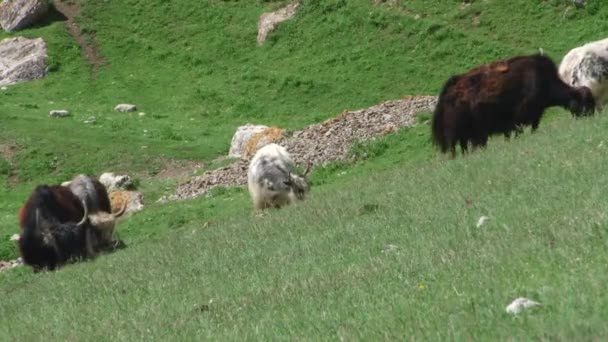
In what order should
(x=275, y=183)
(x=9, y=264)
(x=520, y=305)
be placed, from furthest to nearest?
(x=9, y=264)
(x=275, y=183)
(x=520, y=305)

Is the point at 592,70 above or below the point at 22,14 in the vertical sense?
above

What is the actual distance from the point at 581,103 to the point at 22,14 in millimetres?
32011

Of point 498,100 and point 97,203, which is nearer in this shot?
point 498,100

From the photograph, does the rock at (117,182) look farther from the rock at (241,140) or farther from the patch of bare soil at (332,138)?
the rock at (241,140)

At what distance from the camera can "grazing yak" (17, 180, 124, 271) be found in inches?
656

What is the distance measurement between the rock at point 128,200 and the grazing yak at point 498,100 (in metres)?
8.94

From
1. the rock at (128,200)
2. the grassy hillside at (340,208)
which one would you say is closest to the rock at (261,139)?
the grassy hillside at (340,208)

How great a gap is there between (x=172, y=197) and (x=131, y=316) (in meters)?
15.2

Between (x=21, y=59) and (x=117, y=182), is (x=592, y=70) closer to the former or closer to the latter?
(x=117, y=182)

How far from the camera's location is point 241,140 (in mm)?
27391

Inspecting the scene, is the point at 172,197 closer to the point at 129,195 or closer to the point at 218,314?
the point at 129,195

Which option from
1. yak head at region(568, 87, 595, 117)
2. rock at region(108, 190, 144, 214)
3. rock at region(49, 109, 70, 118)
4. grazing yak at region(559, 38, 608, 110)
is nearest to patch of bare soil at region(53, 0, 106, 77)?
rock at region(49, 109, 70, 118)

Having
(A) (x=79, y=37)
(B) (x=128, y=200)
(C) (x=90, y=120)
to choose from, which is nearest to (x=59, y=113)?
(C) (x=90, y=120)

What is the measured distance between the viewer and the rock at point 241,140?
27.2m
